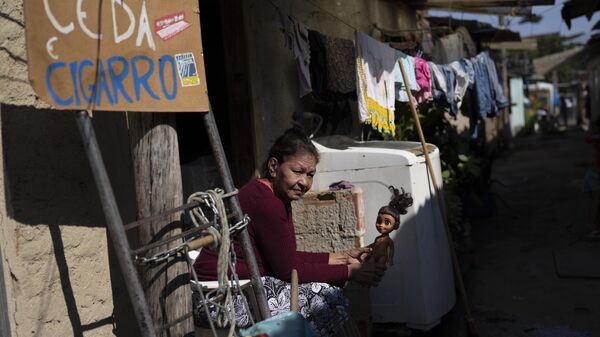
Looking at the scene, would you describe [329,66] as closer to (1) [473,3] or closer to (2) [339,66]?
(2) [339,66]

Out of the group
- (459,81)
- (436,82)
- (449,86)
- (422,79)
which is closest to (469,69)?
(459,81)

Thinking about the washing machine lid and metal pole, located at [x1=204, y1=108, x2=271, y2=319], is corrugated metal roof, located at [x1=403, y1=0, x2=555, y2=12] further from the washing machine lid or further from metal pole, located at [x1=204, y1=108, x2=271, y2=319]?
metal pole, located at [x1=204, y1=108, x2=271, y2=319]

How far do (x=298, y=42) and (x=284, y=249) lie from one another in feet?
6.68

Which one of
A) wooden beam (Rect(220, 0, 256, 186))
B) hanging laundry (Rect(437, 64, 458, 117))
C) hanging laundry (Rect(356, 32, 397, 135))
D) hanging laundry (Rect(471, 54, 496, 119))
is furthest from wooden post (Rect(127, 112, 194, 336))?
hanging laundry (Rect(471, 54, 496, 119))

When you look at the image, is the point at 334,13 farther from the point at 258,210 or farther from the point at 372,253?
the point at 258,210

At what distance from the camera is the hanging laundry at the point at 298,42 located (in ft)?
14.4

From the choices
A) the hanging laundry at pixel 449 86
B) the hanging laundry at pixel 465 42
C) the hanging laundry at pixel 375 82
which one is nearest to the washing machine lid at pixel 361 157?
the hanging laundry at pixel 375 82

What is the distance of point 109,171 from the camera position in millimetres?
3057

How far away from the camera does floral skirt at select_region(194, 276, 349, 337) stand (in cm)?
292

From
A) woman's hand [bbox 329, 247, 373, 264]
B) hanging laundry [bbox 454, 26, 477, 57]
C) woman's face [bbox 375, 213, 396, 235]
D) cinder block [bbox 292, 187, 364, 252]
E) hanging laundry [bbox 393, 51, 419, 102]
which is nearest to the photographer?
woman's hand [bbox 329, 247, 373, 264]

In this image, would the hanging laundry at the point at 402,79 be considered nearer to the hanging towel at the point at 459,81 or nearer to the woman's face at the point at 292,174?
the hanging towel at the point at 459,81

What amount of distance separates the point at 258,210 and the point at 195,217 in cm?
41

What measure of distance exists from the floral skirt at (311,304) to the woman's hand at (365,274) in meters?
0.20

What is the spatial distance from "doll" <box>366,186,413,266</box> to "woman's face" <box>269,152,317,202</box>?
774 millimetres
